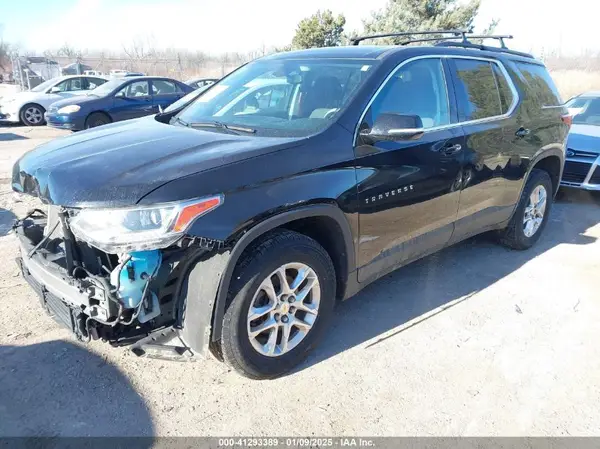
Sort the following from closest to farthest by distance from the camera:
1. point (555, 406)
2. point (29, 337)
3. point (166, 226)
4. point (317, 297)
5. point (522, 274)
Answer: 1. point (166, 226)
2. point (555, 406)
3. point (317, 297)
4. point (29, 337)
5. point (522, 274)

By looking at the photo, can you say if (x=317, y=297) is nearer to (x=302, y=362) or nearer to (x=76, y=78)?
(x=302, y=362)

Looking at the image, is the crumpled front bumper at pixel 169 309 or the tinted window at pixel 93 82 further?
the tinted window at pixel 93 82

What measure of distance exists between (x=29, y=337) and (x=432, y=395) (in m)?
2.56

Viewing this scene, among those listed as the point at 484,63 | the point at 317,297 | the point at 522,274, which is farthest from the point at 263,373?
the point at 484,63

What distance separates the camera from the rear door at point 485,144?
3.66 m

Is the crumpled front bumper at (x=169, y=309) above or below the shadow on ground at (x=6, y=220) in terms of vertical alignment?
above

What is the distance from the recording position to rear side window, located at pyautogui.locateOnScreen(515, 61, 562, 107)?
4.47m

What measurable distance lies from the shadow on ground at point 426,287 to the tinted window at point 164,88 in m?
9.55

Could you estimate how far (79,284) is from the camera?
2.28m

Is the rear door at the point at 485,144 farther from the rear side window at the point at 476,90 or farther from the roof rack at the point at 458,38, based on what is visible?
the roof rack at the point at 458,38

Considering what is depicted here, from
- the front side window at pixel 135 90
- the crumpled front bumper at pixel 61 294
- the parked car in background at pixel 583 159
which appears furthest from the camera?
the front side window at pixel 135 90

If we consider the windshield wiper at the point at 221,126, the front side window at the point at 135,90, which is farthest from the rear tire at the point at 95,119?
the windshield wiper at the point at 221,126

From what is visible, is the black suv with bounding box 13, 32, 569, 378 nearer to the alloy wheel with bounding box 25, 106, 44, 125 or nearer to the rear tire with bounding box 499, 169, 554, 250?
the rear tire with bounding box 499, 169, 554, 250

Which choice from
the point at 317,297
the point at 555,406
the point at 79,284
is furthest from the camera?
the point at 317,297
